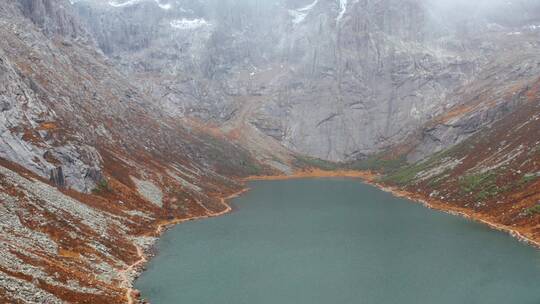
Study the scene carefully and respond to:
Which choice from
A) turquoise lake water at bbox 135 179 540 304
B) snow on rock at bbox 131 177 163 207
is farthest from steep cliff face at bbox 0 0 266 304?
turquoise lake water at bbox 135 179 540 304

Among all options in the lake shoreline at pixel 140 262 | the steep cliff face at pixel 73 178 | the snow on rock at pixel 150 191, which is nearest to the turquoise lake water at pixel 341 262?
the lake shoreline at pixel 140 262

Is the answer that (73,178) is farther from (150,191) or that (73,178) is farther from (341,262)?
(341,262)

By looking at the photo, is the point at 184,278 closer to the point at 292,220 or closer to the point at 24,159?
the point at 24,159

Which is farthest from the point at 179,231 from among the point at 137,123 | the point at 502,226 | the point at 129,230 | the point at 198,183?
the point at 137,123

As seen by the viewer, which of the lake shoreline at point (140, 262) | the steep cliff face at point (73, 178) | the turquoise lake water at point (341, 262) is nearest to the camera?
the steep cliff face at point (73, 178)

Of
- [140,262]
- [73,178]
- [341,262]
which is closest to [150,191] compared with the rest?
[73,178]

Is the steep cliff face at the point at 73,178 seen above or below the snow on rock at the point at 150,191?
above

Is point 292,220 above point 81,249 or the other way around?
the other way around

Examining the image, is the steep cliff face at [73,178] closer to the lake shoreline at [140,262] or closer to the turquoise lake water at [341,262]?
the lake shoreline at [140,262]

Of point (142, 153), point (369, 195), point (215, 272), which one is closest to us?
point (215, 272)
